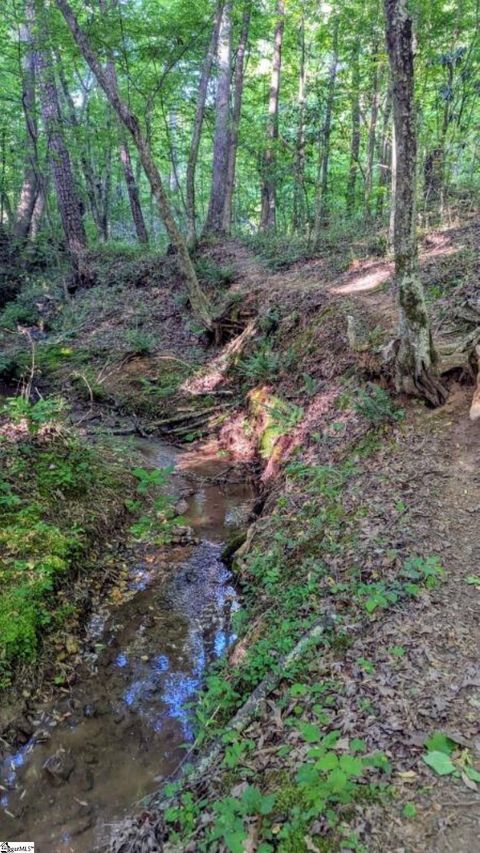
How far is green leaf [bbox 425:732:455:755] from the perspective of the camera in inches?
107

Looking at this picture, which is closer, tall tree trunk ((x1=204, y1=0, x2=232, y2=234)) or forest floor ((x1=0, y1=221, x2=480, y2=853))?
forest floor ((x1=0, y1=221, x2=480, y2=853))

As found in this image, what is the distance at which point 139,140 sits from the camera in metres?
9.77

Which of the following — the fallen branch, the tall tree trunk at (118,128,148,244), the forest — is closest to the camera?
the forest

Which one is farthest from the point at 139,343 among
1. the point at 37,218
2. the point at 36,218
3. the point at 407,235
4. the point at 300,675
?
the point at 37,218

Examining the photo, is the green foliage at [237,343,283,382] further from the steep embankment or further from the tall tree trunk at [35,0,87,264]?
the tall tree trunk at [35,0,87,264]

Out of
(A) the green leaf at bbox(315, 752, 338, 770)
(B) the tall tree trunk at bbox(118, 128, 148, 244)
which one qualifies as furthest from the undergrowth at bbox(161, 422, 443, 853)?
(B) the tall tree trunk at bbox(118, 128, 148, 244)

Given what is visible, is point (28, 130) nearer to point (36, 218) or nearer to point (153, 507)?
point (36, 218)

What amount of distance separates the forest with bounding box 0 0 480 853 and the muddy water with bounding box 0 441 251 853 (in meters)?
0.02

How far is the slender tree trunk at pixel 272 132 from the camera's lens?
51.6 feet

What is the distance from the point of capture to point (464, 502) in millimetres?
4836

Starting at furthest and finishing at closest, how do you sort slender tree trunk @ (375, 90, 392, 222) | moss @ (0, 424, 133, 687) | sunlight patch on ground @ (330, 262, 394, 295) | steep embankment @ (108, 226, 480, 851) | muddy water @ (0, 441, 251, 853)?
slender tree trunk @ (375, 90, 392, 222) < sunlight patch on ground @ (330, 262, 394, 295) < moss @ (0, 424, 133, 687) < muddy water @ (0, 441, 251, 853) < steep embankment @ (108, 226, 480, 851)

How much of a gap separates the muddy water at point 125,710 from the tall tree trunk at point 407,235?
3.23 metres

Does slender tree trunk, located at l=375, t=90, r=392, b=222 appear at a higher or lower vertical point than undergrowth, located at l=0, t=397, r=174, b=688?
higher

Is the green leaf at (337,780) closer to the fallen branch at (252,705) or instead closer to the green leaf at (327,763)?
the green leaf at (327,763)
